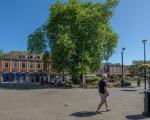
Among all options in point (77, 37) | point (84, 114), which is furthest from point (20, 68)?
point (84, 114)

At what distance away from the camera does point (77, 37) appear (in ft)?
168

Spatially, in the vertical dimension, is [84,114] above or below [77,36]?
below

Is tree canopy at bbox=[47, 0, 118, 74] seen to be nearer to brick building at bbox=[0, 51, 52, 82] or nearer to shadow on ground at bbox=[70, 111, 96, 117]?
shadow on ground at bbox=[70, 111, 96, 117]

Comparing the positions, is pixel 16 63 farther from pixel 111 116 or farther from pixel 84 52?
pixel 111 116

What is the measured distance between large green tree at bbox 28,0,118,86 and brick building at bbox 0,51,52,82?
1839 inches

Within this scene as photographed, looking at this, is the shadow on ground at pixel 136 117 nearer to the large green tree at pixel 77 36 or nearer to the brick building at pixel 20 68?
the large green tree at pixel 77 36

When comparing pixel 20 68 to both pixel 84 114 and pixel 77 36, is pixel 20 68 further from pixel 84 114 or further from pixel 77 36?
pixel 84 114

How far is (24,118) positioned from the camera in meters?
14.5

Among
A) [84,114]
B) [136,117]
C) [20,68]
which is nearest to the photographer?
[136,117]

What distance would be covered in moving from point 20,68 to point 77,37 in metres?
55.1

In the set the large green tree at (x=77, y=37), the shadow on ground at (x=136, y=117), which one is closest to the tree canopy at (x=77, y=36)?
the large green tree at (x=77, y=37)

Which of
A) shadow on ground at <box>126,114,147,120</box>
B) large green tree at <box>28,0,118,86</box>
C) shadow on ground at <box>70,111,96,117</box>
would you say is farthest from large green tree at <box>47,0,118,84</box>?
shadow on ground at <box>126,114,147,120</box>

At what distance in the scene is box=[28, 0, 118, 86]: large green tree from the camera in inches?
1951

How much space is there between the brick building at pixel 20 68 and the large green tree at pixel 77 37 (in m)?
46.7
